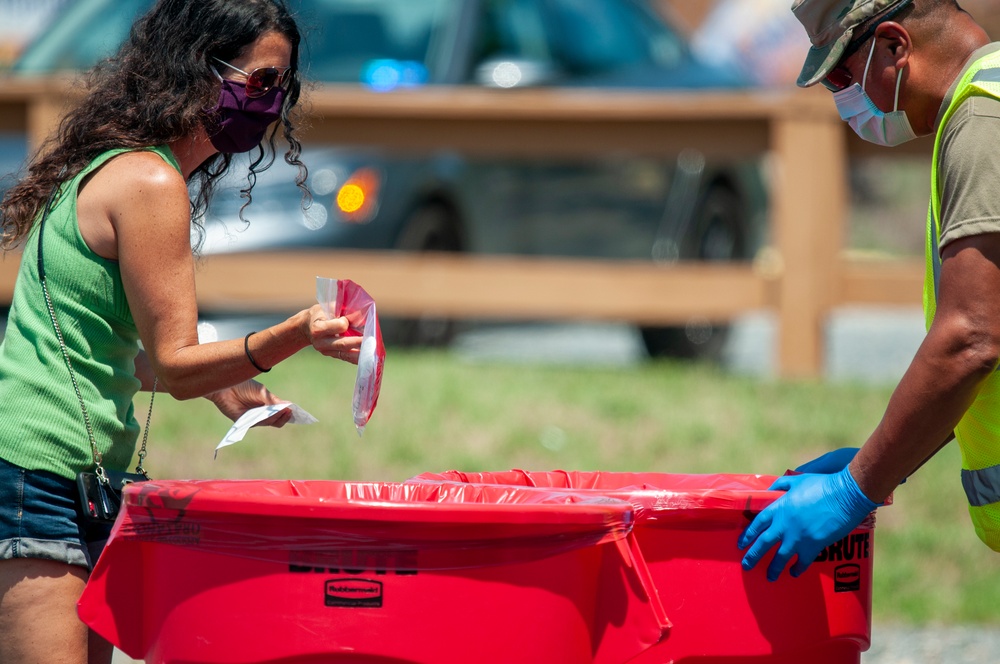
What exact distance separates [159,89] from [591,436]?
3272 mm

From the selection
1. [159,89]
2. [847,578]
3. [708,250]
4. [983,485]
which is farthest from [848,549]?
[708,250]

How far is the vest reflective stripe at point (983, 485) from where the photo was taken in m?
2.26

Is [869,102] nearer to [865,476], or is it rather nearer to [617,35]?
[865,476]

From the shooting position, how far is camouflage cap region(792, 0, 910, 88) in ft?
7.20

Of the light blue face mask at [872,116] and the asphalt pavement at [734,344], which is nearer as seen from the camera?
the light blue face mask at [872,116]

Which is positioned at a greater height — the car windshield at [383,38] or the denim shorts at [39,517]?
the car windshield at [383,38]

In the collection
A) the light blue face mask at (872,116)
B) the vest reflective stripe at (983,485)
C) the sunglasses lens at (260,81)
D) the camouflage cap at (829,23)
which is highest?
the camouflage cap at (829,23)

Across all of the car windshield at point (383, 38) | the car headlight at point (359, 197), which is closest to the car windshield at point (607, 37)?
the car windshield at point (383, 38)

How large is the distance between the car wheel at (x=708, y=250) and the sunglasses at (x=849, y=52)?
188 inches

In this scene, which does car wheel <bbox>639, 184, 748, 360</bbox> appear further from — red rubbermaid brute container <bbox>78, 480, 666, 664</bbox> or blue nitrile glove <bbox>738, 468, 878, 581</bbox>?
red rubbermaid brute container <bbox>78, 480, 666, 664</bbox>

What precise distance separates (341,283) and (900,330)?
879 cm

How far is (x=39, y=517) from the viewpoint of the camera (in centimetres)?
214

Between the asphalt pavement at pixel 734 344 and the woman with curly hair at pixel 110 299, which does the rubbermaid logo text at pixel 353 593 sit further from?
the asphalt pavement at pixel 734 344

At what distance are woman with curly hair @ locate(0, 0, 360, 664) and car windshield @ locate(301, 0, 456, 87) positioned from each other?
4.22 m
